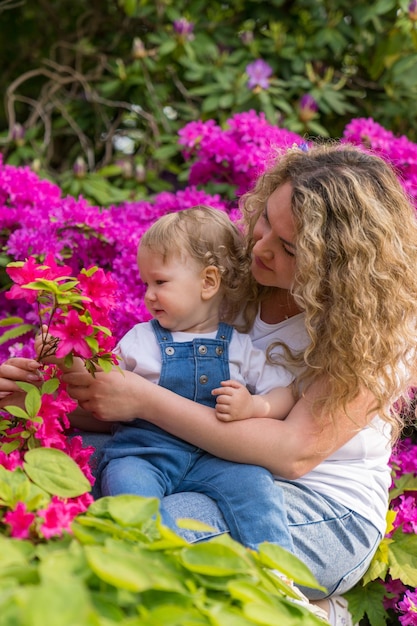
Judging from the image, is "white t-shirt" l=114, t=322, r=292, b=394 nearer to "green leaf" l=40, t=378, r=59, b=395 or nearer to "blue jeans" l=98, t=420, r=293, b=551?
"blue jeans" l=98, t=420, r=293, b=551

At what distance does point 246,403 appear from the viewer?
1.90 metres

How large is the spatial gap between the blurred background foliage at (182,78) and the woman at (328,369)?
146 centimetres

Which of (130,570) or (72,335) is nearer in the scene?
(130,570)

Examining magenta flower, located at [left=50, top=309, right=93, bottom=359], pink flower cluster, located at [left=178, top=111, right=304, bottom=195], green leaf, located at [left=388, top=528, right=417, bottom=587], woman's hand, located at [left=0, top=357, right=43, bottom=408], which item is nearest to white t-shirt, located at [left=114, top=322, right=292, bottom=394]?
woman's hand, located at [left=0, top=357, right=43, bottom=408]

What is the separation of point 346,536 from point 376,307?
1.78ft

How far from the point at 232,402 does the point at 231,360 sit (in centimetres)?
19

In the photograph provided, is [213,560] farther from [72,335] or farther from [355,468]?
[355,468]

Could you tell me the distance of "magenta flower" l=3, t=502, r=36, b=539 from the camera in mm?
1316

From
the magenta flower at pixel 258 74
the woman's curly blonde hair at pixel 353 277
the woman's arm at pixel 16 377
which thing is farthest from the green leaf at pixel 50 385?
the magenta flower at pixel 258 74

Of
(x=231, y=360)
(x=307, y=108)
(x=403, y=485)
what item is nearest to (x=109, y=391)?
(x=231, y=360)

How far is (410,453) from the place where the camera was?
2.61 meters

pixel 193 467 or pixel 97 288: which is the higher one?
pixel 97 288

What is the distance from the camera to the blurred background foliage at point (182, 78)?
3613 mm

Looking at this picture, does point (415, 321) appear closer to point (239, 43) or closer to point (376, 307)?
point (376, 307)
